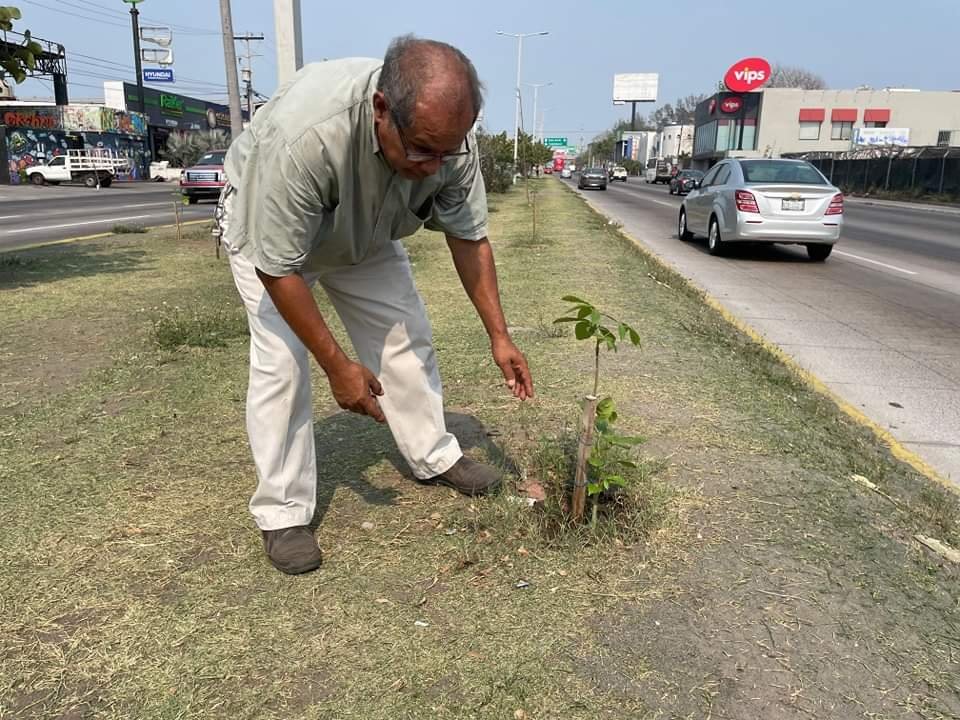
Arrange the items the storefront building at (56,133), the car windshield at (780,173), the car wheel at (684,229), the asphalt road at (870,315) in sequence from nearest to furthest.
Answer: the asphalt road at (870,315), the car windshield at (780,173), the car wheel at (684,229), the storefront building at (56,133)

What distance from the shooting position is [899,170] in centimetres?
3556

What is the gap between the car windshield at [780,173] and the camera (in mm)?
10328

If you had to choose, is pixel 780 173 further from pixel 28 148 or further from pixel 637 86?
pixel 637 86

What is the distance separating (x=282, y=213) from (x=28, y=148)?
45.9 m

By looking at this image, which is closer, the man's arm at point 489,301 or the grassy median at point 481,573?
the grassy median at point 481,573

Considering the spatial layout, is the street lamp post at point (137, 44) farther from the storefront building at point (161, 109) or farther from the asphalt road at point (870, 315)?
the asphalt road at point (870, 315)

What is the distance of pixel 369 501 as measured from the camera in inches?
113

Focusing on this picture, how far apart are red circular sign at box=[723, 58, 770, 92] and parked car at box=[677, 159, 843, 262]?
62614mm

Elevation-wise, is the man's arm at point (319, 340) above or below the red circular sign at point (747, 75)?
below

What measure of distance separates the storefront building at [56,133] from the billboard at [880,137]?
54.9 m

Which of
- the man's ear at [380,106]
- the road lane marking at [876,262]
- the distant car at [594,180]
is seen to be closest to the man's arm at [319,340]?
the man's ear at [380,106]

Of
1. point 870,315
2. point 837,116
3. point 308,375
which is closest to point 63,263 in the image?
point 308,375

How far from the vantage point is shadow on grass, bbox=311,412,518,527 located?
2955mm

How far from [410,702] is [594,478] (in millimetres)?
1083
